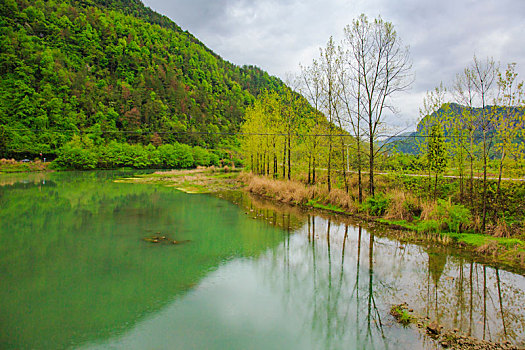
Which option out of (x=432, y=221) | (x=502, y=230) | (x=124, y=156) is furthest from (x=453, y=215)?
(x=124, y=156)

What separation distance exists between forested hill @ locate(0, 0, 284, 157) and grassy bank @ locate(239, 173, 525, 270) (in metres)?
53.4

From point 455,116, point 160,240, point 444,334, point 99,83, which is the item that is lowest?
point 160,240

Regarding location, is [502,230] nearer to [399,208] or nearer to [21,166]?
[399,208]

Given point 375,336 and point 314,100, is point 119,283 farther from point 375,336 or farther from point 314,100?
point 314,100

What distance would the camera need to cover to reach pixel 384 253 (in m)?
10.1

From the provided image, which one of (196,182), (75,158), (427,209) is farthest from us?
(75,158)

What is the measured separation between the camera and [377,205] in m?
14.7

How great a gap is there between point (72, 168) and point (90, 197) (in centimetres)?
4547

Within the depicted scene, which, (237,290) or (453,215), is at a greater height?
(453,215)

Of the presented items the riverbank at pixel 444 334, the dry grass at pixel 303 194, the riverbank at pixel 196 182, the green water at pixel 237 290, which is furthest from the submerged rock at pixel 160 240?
the riverbank at pixel 196 182

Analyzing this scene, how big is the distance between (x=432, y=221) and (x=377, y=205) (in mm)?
3203

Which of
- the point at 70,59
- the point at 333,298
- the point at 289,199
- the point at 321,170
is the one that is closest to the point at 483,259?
the point at 333,298

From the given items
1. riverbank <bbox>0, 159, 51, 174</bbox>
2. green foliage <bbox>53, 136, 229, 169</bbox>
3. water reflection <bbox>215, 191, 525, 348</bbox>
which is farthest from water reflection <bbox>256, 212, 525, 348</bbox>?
green foliage <bbox>53, 136, 229, 169</bbox>

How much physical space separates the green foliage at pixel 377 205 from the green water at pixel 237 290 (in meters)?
1.90
